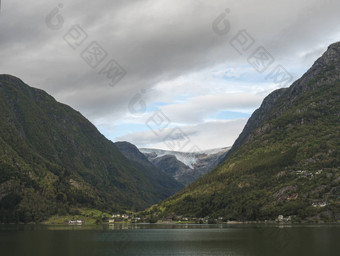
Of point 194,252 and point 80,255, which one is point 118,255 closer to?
point 80,255

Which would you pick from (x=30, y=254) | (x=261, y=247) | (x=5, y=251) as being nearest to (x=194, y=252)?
(x=261, y=247)

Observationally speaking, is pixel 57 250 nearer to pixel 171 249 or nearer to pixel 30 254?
pixel 30 254

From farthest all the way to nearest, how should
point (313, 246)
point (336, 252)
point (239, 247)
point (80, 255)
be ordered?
point (239, 247)
point (313, 246)
point (80, 255)
point (336, 252)

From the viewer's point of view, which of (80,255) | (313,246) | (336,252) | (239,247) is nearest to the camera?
(336,252)

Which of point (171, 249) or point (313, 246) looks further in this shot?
point (171, 249)

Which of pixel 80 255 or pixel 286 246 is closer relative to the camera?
pixel 80 255

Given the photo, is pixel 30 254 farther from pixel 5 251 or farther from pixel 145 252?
pixel 145 252

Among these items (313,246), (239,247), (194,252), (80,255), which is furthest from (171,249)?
(313,246)
